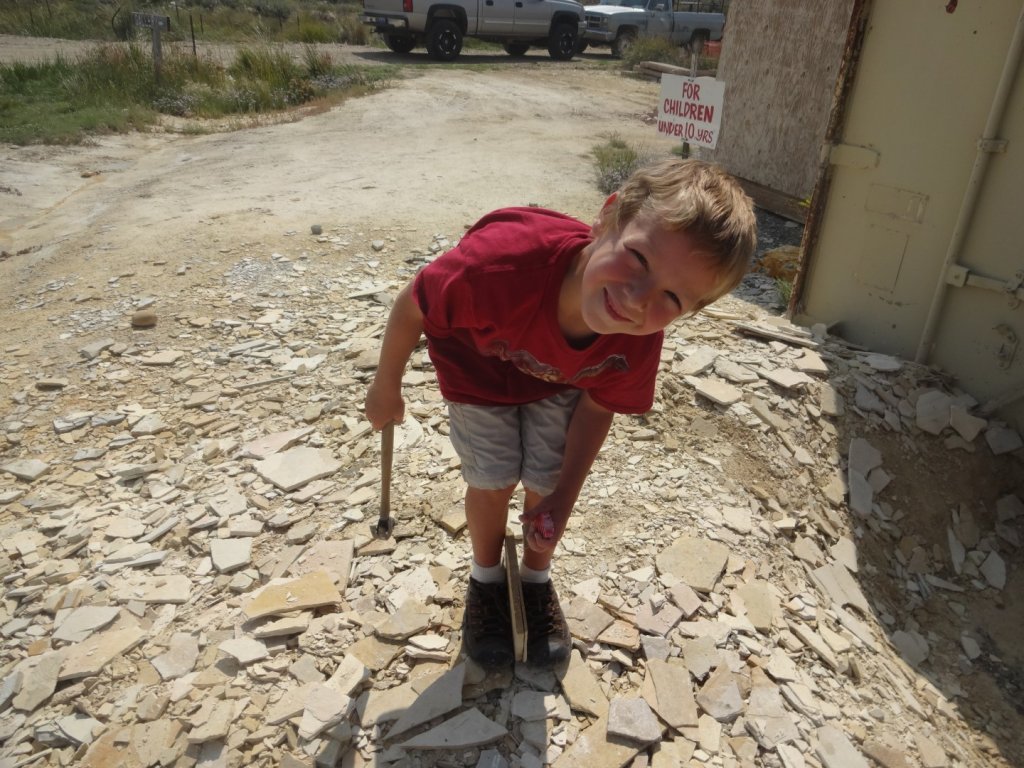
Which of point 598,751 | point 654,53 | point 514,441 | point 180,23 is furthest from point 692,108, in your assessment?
point 180,23

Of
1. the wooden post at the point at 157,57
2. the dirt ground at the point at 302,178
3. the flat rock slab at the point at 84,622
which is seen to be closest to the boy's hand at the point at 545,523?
the flat rock slab at the point at 84,622

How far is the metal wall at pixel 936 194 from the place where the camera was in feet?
11.3

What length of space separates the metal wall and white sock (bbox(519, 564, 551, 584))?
274 cm

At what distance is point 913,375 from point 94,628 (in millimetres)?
3898

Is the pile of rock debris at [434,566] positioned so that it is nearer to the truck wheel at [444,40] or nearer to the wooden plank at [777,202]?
the wooden plank at [777,202]

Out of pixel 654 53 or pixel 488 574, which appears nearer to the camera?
pixel 488 574

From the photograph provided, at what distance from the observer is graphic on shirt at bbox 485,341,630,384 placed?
1883 mm

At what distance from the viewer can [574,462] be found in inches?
79.3

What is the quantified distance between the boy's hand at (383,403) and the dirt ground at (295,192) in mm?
2442

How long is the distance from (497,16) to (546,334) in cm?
1654

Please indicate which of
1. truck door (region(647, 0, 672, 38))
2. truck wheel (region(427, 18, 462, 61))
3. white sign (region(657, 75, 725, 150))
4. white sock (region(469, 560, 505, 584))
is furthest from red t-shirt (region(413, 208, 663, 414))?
truck door (region(647, 0, 672, 38))

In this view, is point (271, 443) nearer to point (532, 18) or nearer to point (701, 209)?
point (701, 209)

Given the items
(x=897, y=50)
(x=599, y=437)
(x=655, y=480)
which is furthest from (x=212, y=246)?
(x=897, y=50)

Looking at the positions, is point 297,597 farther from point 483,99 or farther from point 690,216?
point 483,99
